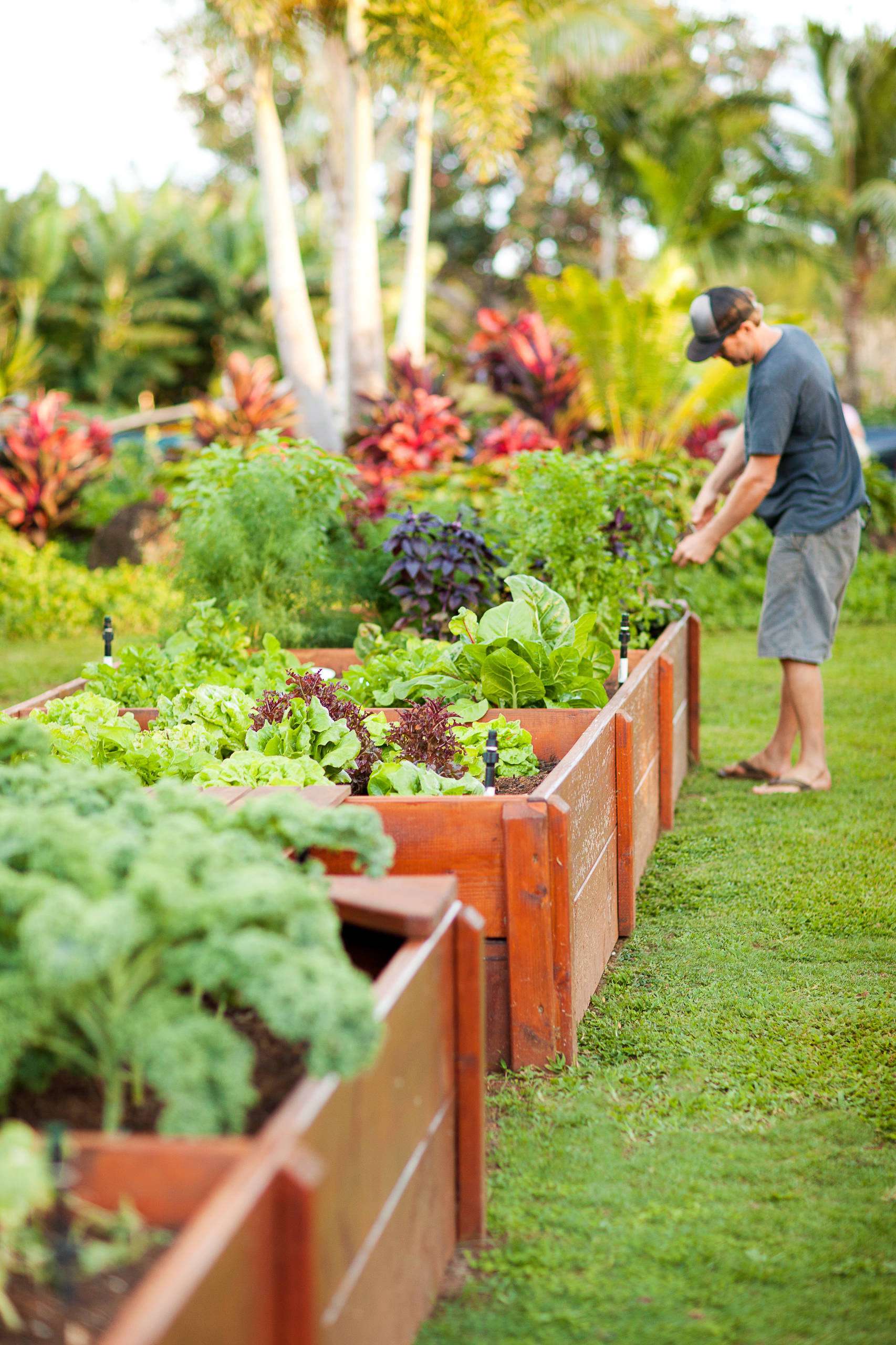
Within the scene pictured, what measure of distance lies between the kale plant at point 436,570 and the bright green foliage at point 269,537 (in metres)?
0.34

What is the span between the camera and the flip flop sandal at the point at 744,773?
5629mm

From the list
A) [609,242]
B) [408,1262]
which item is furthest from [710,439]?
[609,242]

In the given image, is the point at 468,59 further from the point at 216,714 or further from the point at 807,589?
the point at 216,714

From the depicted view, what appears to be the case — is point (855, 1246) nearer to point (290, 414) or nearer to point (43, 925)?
point (43, 925)

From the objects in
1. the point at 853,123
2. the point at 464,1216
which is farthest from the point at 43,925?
the point at 853,123

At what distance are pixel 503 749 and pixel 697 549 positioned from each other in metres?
1.87

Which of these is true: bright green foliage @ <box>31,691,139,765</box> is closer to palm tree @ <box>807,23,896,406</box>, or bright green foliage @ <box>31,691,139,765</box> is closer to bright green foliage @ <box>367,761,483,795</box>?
bright green foliage @ <box>367,761,483,795</box>

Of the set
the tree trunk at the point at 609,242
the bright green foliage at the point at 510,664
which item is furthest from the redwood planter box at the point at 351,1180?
the tree trunk at the point at 609,242

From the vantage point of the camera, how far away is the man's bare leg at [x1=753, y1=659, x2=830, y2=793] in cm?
522

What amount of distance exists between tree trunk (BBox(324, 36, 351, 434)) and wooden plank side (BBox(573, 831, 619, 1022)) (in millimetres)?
8354

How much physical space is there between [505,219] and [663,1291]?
101 ft

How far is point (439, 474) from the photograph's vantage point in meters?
7.95

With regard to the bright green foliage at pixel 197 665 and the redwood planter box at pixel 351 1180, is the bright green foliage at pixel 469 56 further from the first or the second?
the redwood planter box at pixel 351 1180

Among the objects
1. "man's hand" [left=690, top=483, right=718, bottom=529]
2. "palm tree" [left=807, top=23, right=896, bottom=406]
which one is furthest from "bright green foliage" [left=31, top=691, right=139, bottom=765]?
"palm tree" [left=807, top=23, right=896, bottom=406]
